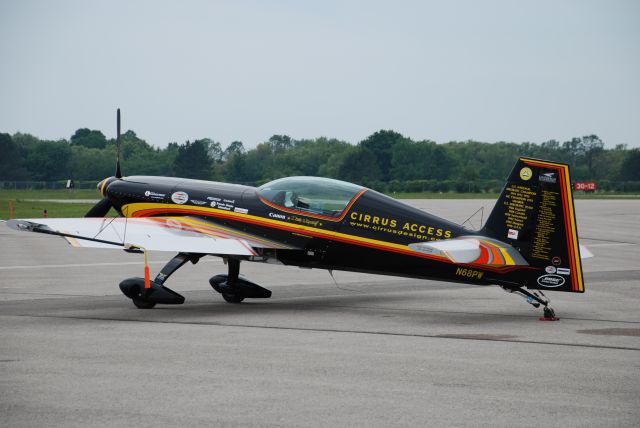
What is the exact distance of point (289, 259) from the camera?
43.6 ft

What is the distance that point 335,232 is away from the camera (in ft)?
41.8

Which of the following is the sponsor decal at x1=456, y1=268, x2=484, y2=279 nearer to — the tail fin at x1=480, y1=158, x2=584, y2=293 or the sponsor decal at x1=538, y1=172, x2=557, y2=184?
the tail fin at x1=480, y1=158, x2=584, y2=293

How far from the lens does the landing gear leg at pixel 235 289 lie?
45.2ft

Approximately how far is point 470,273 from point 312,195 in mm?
2730

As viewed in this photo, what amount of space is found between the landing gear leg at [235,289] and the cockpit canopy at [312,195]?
4.34 ft

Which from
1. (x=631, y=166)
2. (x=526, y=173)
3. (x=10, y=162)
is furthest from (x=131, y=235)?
(x=631, y=166)

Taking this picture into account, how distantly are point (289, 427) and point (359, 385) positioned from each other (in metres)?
1.48

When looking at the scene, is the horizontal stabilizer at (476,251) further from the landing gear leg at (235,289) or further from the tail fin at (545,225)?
the landing gear leg at (235,289)

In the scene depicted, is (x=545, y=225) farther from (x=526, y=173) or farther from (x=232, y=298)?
(x=232, y=298)

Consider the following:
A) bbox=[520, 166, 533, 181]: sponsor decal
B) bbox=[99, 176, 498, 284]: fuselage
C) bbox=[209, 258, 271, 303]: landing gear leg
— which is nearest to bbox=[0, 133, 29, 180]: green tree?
bbox=[99, 176, 498, 284]: fuselage

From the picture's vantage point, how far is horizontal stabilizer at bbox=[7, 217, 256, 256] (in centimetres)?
1209

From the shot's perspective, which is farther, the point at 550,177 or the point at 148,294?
the point at 148,294

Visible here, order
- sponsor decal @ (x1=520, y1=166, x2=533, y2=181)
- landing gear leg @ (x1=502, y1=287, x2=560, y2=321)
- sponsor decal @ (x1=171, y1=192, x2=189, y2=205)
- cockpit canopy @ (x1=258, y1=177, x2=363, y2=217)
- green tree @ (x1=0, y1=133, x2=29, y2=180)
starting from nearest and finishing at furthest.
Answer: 1. sponsor decal @ (x1=520, y1=166, x2=533, y2=181)
2. landing gear leg @ (x1=502, y1=287, x2=560, y2=321)
3. cockpit canopy @ (x1=258, y1=177, x2=363, y2=217)
4. sponsor decal @ (x1=171, y1=192, x2=189, y2=205)
5. green tree @ (x1=0, y1=133, x2=29, y2=180)

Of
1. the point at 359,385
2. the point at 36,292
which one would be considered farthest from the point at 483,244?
the point at 36,292
